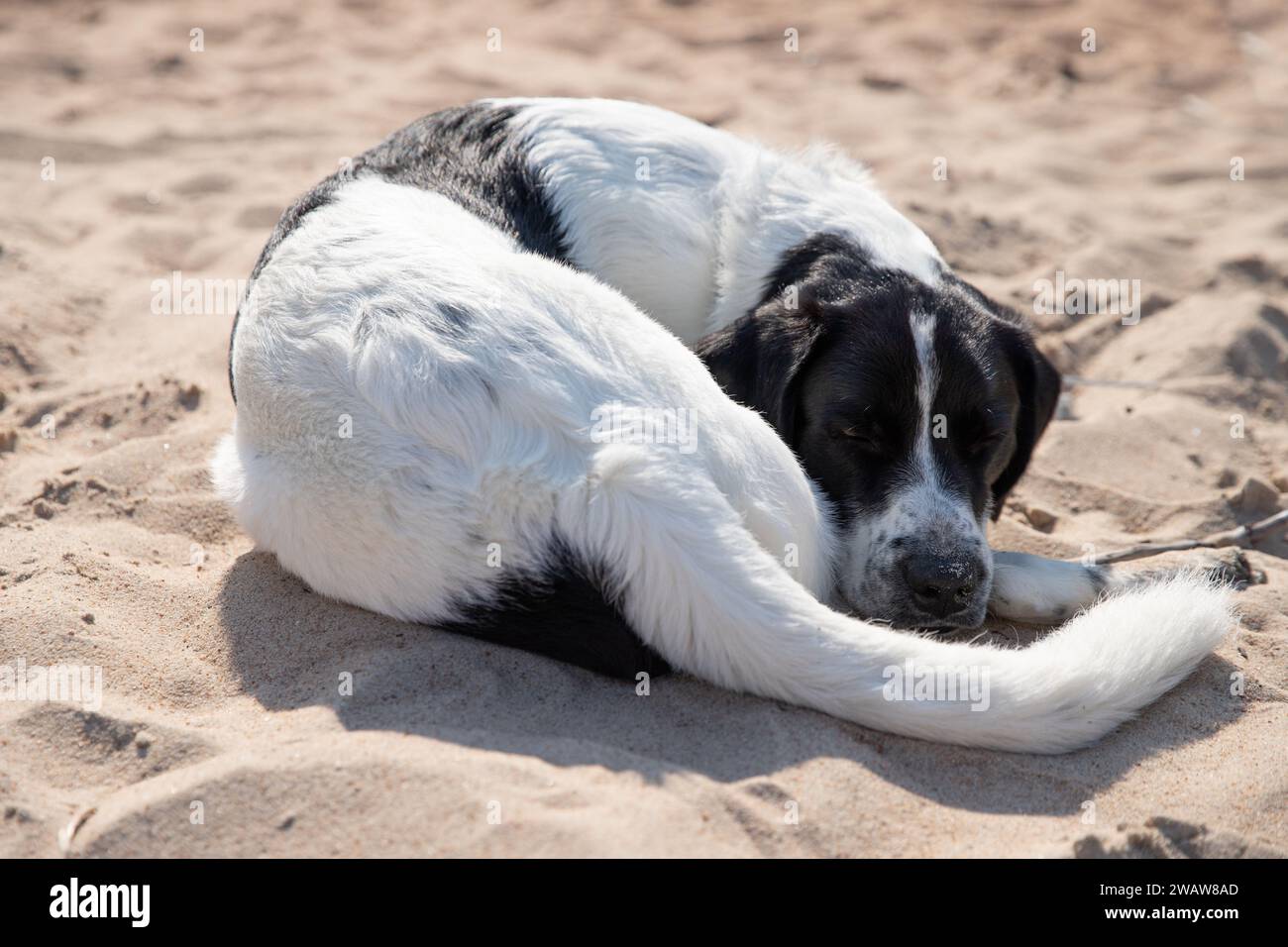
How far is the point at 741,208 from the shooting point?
4129 millimetres

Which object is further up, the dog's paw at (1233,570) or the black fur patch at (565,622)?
the black fur patch at (565,622)

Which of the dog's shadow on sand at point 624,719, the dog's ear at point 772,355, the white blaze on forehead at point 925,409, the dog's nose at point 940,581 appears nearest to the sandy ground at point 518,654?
the dog's shadow on sand at point 624,719

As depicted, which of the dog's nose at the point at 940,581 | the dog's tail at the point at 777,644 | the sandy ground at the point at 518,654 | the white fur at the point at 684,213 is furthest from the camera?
the white fur at the point at 684,213

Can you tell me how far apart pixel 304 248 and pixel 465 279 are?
605 millimetres

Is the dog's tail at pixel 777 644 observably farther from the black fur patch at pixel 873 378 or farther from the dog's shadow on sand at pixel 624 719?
the black fur patch at pixel 873 378

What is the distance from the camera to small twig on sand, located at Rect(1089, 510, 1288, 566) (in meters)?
3.88

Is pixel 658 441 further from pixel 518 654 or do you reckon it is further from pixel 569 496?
pixel 518 654

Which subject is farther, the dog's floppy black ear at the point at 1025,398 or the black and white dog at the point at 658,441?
the dog's floppy black ear at the point at 1025,398

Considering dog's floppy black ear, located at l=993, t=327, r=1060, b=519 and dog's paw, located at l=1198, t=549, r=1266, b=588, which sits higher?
dog's floppy black ear, located at l=993, t=327, r=1060, b=519

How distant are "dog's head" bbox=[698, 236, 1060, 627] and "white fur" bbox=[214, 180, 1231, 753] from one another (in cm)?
28

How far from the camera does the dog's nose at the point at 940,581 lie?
10.9 ft

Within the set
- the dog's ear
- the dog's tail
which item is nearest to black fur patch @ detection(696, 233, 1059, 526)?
the dog's ear

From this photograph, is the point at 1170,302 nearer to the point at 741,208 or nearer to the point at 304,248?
the point at 741,208

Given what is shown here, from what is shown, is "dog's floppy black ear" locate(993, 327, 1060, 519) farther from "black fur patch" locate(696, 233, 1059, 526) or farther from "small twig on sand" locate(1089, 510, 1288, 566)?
"small twig on sand" locate(1089, 510, 1288, 566)
